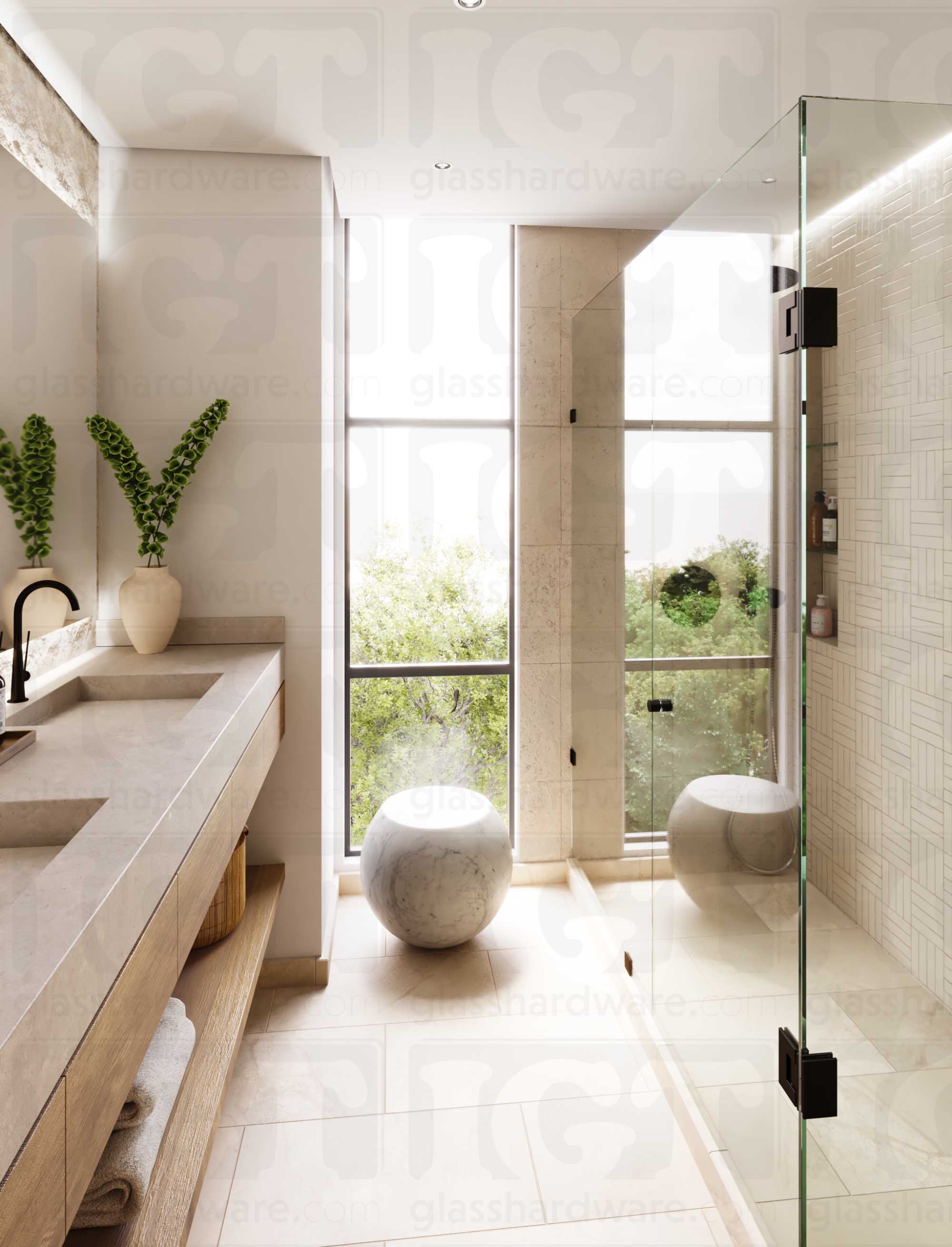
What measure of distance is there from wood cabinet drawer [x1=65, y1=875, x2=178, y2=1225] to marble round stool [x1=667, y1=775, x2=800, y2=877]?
1.00 meters

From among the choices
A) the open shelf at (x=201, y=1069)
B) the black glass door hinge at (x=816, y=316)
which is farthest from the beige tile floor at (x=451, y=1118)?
the black glass door hinge at (x=816, y=316)

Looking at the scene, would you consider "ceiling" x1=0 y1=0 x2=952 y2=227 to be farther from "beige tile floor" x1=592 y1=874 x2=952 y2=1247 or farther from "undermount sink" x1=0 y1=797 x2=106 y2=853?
"beige tile floor" x1=592 y1=874 x2=952 y2=1247

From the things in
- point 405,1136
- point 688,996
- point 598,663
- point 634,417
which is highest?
point 634,417

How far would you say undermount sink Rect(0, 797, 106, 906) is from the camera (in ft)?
3.72

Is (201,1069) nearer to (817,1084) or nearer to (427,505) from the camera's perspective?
(817,1084)

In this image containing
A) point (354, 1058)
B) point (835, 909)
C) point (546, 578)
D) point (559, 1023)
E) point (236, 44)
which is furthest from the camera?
point (546, 578)

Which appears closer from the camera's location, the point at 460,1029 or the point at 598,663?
the point at 460,1029

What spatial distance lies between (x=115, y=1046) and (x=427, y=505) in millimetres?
2368

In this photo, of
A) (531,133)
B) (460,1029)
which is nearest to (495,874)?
(460,1029)

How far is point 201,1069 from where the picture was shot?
1.54 m

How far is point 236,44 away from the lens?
1796 mm

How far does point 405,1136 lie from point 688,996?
754mm

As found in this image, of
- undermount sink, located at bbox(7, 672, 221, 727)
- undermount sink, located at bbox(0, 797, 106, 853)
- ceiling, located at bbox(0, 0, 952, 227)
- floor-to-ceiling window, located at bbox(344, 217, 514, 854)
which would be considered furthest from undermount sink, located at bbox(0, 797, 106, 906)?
floor-to-ceiling window, located at bbox(344, 217, 514, 854)

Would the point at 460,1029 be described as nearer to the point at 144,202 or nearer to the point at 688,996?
the point at 688,996
